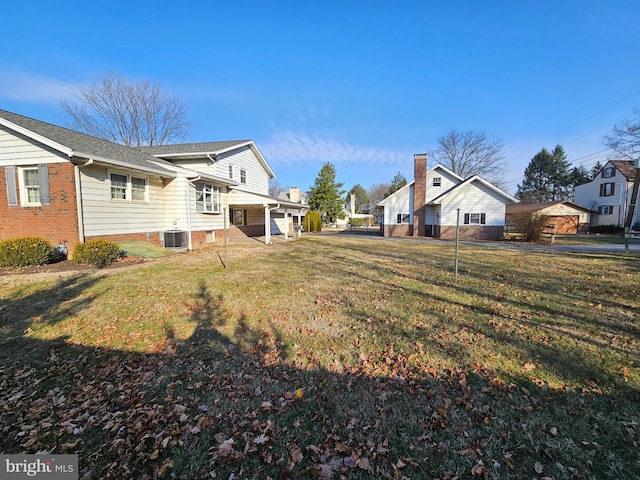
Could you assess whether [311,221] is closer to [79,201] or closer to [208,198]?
[208,198]

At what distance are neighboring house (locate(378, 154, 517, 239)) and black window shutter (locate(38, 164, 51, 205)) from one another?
2295 cm

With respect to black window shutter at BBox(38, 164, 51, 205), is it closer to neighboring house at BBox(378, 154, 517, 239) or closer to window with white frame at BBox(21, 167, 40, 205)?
window with white frame at BBox(21, 167, 40, 205)

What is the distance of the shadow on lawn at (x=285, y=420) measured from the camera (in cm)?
228

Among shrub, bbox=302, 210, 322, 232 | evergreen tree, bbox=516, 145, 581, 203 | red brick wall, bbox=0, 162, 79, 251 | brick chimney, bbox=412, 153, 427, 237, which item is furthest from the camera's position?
evergreen tree, bbox=516, 145, 581, 203

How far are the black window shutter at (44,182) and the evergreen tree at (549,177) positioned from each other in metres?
66.4

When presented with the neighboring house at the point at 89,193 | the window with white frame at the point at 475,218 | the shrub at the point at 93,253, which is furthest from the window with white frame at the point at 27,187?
the window with white frame at the point at 475,218

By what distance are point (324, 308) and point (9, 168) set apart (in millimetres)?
12435

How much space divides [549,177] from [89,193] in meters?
67.9

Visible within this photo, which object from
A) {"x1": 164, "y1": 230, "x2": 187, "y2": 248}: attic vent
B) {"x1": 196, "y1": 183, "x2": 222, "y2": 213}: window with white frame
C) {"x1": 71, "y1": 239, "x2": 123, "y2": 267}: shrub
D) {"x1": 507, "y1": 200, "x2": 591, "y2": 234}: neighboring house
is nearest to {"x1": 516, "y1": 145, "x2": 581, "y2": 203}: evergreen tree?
{"x1": 507, "y1": 200, "x2": 591, "y2": 234}: neighboring house

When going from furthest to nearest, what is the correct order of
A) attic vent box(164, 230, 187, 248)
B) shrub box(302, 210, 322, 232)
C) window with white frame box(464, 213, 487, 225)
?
1. shrub box(302, 210, 322, 232)
2. window with white frame box(464, 213, 487, 225)
3. attic vent box(164, 230, 187, 248)

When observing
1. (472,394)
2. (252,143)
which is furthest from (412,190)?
(472,394)

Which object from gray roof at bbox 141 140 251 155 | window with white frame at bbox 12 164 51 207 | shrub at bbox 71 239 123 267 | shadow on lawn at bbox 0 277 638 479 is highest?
gray roof at bbox 141 140 251 155

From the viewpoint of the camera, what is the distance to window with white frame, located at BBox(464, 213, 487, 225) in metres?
24.2

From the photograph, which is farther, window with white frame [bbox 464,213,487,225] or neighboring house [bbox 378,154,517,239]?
window with white frame [bbox 464,213,487,225]
